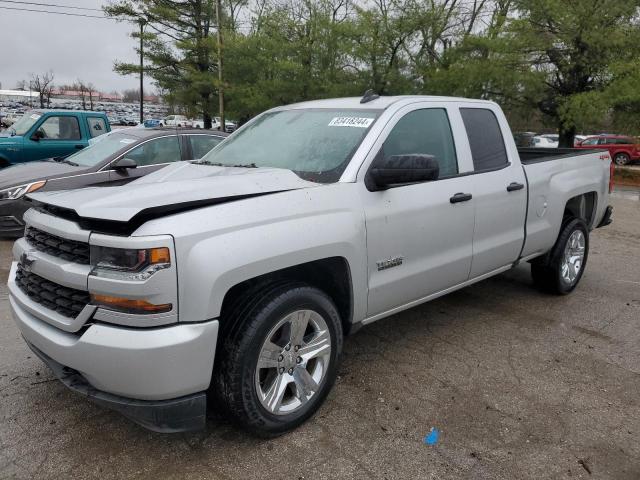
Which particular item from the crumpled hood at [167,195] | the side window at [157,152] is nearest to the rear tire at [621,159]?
the side window at [157,152]

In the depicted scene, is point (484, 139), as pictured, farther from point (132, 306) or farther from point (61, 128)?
point (61, 128)

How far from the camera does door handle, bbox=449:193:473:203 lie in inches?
143

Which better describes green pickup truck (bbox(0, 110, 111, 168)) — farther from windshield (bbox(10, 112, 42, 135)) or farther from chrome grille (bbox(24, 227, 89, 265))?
chrome grille (bbox(24, 227, 89, 265))

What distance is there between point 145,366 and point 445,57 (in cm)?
1826

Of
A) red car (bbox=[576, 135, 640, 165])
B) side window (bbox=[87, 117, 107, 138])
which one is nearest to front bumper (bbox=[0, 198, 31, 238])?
side window (bbox=[87, 117, 107, 138])

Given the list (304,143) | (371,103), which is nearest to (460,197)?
(371,103)

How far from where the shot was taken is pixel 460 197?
368 centimetres

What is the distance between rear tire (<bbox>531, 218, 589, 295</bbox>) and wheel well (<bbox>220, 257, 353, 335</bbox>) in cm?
276

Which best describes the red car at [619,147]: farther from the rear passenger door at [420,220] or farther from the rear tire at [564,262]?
the rear passenger door at [420,220]

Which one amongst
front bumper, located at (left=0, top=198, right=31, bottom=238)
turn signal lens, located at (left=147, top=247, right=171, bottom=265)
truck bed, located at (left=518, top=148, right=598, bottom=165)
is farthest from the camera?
front bumper, located at (left=0, top=198, right=31, bottom=238)

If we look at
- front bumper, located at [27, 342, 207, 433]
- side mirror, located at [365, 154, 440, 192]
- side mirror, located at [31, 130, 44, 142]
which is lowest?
front bumper, located at [27, 342, 207, 433]

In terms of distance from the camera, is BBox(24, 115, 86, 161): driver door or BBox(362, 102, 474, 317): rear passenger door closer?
BBox(362, 102, 474, 317): rear passenger door

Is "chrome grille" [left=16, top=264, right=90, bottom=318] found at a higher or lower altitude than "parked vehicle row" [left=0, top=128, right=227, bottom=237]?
lower

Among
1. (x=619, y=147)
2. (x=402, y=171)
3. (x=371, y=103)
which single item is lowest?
(x=402, y=171)
